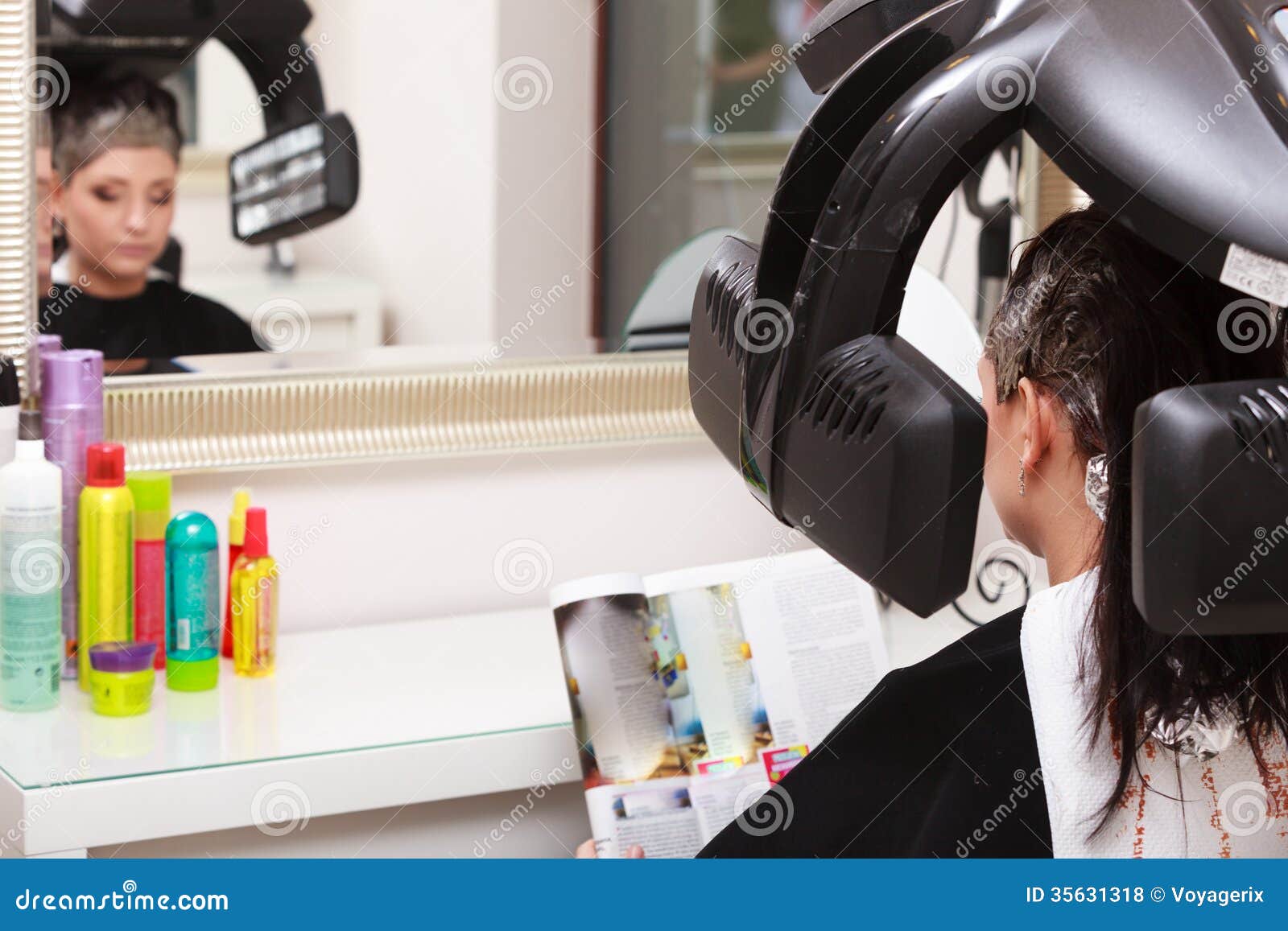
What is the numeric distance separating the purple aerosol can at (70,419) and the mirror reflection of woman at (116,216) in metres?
0.04

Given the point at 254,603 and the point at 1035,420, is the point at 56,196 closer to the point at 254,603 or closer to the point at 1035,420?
the point at 254,603

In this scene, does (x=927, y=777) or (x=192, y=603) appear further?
(x=192, y=603)

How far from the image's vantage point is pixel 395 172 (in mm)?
1358

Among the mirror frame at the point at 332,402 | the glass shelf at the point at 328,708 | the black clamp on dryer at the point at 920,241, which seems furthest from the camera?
the mirror frame at the point at 332,402

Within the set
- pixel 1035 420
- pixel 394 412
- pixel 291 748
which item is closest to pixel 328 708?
pixel 291 748

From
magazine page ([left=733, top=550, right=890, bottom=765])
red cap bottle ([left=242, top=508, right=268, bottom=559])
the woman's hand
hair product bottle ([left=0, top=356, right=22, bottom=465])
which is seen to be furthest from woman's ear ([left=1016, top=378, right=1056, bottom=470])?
hair product bottle ([left=0, top=356, right=22, bottom=465])

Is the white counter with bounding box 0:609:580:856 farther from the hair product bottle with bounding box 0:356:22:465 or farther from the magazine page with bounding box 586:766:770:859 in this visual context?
the hair product bottle with bounding box 0:356:22:465

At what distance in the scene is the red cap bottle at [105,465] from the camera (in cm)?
123

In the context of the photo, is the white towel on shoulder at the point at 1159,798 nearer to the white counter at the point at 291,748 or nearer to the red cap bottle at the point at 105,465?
the white counter at the point at 291,748

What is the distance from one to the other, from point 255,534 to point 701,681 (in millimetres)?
427

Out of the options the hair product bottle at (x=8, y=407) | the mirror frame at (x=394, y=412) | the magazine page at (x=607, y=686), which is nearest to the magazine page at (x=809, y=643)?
the magazine page at (x=607, y=686)

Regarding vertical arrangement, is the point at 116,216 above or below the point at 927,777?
above

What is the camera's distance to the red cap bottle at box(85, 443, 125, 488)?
1.23 meters

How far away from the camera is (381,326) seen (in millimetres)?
1387
